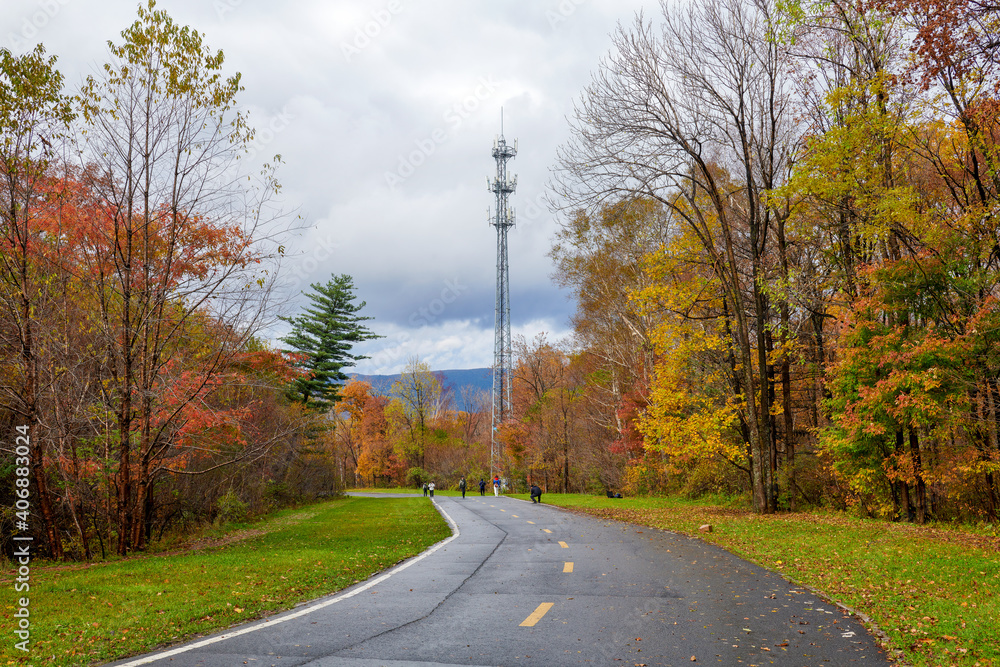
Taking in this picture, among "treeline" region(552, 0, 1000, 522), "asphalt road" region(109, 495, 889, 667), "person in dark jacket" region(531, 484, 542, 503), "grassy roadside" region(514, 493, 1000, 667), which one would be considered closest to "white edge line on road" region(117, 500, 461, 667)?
"asphalt road" region(109, 495, 889, 667)

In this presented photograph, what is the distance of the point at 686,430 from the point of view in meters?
21.2

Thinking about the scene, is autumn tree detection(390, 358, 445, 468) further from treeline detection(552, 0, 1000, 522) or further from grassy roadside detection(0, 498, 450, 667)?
grassy roadside detection(0, 498, 450, 667)

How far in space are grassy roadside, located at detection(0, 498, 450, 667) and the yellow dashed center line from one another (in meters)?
3.05

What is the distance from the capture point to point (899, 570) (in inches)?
382

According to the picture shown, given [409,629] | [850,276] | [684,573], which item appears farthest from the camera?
[850,276]

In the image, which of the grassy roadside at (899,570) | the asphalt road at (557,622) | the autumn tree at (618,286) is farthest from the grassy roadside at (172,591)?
the autumn tree at (618,286)

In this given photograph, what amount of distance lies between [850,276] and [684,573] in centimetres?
1198

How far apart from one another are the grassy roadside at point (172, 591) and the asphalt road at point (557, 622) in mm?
563

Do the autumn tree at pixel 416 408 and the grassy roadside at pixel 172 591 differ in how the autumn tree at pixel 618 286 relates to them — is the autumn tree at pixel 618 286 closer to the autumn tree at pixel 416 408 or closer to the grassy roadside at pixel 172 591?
the grassy roadside at pixel 172 591

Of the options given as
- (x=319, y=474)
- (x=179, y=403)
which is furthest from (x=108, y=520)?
(x=319, y=474)

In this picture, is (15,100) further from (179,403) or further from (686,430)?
(686,430)

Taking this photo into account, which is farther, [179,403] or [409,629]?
[179,403]

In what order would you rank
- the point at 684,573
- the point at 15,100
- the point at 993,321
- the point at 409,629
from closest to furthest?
the point at 409,629
the point at 684,573
the point at 15,100
the point at 993,321

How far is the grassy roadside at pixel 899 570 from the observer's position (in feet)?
20.0
